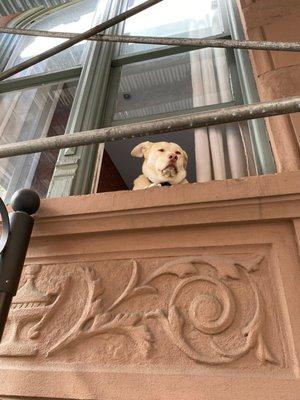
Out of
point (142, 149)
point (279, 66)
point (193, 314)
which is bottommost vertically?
point (193, 314)

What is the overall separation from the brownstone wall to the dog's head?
1.04 feet

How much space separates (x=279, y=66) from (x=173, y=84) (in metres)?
0.68

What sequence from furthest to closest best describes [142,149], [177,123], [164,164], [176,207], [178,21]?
[178,21], [142,149], [164,164], [176,207], [177,123]

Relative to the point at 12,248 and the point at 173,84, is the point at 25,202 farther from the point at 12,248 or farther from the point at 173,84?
the point at 173,84

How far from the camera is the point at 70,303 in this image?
2.64 ft

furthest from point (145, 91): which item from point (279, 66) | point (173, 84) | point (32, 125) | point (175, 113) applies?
point (279, 66)

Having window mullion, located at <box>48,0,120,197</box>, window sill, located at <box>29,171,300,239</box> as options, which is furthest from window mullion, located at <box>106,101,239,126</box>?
window sill, located at <box>29,171,300,239</box>

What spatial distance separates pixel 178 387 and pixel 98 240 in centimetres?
42

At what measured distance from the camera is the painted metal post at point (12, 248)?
57cm

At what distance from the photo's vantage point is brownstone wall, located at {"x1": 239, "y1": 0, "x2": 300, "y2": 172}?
941mm

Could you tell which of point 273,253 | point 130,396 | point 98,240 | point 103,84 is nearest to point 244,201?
point 273,253

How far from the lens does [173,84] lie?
169 cm

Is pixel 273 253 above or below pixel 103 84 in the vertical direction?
below

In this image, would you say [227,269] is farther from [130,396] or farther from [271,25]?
[271,25]
